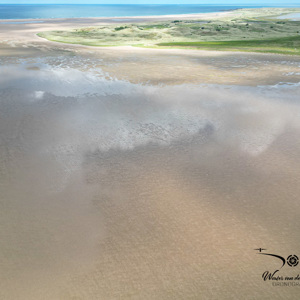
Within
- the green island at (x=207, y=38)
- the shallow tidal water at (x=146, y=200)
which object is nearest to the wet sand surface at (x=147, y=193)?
the shallow tidal water at (x=146, y=200)

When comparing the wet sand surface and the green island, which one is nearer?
the wet sand surface

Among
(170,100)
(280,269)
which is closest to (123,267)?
(280,269)

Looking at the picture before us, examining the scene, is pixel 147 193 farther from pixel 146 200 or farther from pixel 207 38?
pixel 207 38

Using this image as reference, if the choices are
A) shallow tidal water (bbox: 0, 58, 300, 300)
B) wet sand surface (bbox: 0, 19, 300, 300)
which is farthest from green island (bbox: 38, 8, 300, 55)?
shallow tidal water (bbox: 0, 58, 300, 300)

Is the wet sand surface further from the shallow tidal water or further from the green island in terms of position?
the green island

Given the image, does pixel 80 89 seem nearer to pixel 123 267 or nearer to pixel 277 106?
pixel 277 106

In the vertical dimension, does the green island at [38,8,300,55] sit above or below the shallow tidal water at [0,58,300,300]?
above
